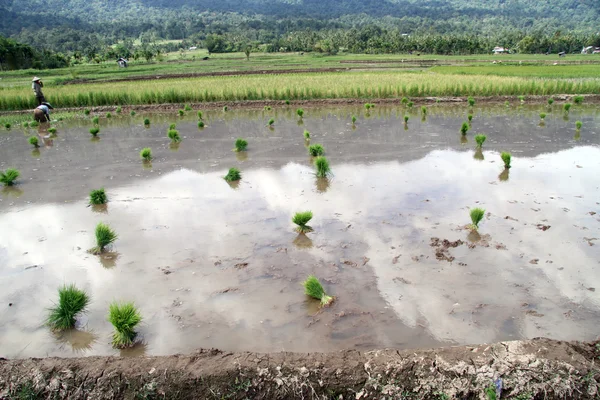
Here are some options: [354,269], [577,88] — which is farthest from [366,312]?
[577,88]

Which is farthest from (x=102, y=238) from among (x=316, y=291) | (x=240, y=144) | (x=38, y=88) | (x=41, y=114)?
(x=38, y=88)

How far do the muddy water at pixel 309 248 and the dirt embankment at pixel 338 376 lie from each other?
1.83ft

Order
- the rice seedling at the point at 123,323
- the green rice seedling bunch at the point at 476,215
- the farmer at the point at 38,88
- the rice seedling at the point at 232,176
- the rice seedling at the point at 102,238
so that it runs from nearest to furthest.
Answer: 1. the rice seedling at the point at 123,323
2. the rice seedling at the point at 102,238
3. the green rice seedling bunch at the point at 476,215
4. the rice seedling at the point at 232,176
5. the farmer at the point at 38,88

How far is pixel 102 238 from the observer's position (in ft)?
22.7

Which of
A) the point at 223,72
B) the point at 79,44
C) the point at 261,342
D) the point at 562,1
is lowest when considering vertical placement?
the point at 261,342

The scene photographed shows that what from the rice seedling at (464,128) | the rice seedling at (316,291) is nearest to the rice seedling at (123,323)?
the rice seedling at (316,291)

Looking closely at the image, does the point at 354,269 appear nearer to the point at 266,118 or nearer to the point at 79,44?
the point at 266,118

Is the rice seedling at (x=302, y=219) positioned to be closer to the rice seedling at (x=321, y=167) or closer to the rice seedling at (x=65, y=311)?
the rice seedling at (x=321, y=167)

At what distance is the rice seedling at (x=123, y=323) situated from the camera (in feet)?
15.7

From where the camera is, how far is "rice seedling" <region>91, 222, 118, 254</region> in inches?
272

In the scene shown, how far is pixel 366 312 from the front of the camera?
5.28 metres

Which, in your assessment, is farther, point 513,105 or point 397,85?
point 397,85

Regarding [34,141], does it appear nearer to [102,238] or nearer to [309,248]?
[102,238]

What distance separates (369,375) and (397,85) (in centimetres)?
2136
